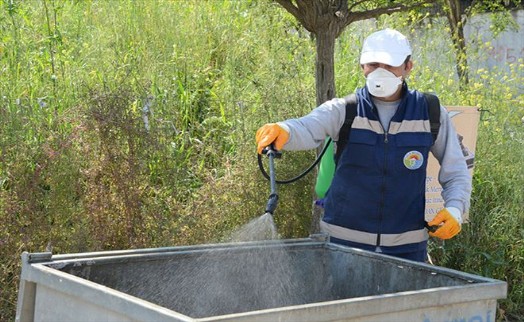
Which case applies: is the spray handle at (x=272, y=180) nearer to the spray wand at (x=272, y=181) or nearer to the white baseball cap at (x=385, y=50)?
the spray wand at (x=272, y=181)

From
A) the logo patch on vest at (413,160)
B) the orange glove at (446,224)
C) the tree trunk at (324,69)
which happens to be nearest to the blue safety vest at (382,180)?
the logo patch on vest at (413,160)

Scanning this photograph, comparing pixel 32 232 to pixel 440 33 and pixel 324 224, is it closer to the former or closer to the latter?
pixel 324 224

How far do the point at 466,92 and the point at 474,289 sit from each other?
460cm

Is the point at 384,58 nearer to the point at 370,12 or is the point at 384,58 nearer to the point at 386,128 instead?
the point at 386,128

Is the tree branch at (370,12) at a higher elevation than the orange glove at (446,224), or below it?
higher

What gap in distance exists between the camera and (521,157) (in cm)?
613

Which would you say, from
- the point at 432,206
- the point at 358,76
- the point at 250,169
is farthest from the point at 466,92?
the point at 250,169

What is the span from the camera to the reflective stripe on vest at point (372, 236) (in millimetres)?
3855

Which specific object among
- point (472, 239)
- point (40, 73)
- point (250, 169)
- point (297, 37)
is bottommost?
point (472, 239)

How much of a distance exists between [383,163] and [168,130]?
2.01 metres

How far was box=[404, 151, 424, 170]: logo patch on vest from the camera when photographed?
3.85 meters

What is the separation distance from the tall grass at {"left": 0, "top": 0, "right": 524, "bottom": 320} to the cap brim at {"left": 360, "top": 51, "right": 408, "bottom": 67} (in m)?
1.66

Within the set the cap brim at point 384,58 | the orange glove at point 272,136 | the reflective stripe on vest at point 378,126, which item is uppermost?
the cap brim at point 384,58

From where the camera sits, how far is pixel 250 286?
3.67m
